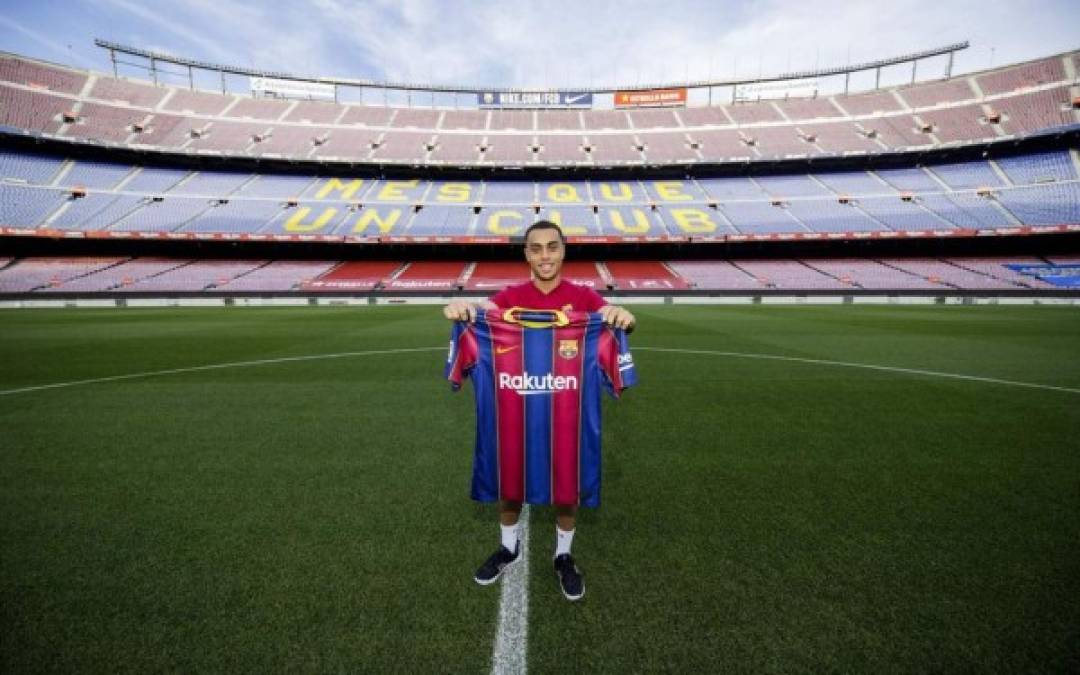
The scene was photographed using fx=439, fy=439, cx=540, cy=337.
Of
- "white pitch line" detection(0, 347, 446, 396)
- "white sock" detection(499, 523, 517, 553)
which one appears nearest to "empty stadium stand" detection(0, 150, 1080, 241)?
"white pitch line" detection(0, 347, 446, 396)

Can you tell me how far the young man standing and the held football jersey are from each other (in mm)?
87

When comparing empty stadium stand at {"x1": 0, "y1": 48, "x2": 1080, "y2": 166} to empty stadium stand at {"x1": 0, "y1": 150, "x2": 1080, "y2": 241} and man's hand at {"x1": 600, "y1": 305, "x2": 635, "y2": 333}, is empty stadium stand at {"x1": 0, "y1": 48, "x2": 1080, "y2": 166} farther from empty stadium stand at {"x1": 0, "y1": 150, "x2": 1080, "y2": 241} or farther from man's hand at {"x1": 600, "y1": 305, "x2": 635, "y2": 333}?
man's hand at {"x1": 600, "y1": 305, "x2": 635, "y2": 333}

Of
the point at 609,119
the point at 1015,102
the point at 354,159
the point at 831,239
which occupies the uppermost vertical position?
the point at 609,119

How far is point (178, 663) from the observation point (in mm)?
1866

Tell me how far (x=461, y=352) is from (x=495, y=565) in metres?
1.23

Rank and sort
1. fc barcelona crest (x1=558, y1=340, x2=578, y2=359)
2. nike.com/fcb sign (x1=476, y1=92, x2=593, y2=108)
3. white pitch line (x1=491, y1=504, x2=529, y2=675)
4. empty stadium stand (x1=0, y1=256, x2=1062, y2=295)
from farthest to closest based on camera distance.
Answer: nike.com/fcb sign (x1=476, y1=92, x2=593, y2=108)
empty stadium stand (x1=0, y1=256, x2=1062, y2=295)
fc barcelona crest (x1=558, y1=340, x2=578, y2=359)
white pitch line (x1=491, y1=504, x2=529, y2=675)

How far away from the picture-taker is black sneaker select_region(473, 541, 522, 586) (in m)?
2.42

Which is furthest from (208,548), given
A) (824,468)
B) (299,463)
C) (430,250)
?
(430,250)

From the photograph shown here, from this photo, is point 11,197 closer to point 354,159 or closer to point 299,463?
point 354,159

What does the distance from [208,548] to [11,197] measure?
43.4 meters

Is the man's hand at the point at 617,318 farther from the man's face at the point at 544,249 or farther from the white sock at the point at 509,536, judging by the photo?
the white sock at the point at 509,536

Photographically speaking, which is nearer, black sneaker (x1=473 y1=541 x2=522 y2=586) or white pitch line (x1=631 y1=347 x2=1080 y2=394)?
black sneaker (x1=473 y1=541 x2=522 y2=586)

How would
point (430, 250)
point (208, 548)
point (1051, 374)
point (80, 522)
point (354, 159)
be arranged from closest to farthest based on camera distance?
point (208, 548) < point (80, 522) < point (1051, 374) < point (430, 250) < point (354, 159)

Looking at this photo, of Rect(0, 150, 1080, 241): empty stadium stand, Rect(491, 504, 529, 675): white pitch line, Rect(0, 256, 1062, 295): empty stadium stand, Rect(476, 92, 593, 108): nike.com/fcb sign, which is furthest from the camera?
Rect(476, 92, 593, 108): nike.com/fcb sign
